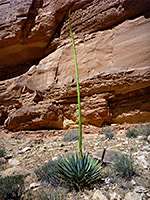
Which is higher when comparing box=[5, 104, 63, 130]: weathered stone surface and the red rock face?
the red rock face

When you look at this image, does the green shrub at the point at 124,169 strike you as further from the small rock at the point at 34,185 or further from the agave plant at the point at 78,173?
the small rock at the point at 34,185

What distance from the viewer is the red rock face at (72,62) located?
17.5ft

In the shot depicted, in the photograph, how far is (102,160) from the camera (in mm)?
2596

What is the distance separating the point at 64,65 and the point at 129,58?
121 inches

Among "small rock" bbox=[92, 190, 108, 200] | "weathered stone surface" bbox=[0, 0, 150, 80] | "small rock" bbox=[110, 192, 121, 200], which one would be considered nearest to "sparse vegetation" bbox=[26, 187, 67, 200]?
"small rock" bbox=[92, 190, 108, 200]

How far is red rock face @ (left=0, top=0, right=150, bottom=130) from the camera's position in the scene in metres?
5.32

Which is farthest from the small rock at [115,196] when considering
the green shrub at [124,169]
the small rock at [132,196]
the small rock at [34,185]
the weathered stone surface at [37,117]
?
the weathered stone surface at [37,117]

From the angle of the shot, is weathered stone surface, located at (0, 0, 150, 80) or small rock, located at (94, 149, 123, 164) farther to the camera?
weathered stone surface, located at (0, 0, 150, 80)

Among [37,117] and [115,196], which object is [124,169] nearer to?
[115,196]

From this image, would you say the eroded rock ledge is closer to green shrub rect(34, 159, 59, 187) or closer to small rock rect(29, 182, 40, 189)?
green shrub rect(34, 159, 59, 187)

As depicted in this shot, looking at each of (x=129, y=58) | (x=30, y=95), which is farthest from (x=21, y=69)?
(x=129, y=58)

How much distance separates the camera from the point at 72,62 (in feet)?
21.2

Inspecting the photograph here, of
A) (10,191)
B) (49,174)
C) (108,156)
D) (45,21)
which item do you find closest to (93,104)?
(108,156)

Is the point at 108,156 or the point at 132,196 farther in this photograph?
the point at 108,156
